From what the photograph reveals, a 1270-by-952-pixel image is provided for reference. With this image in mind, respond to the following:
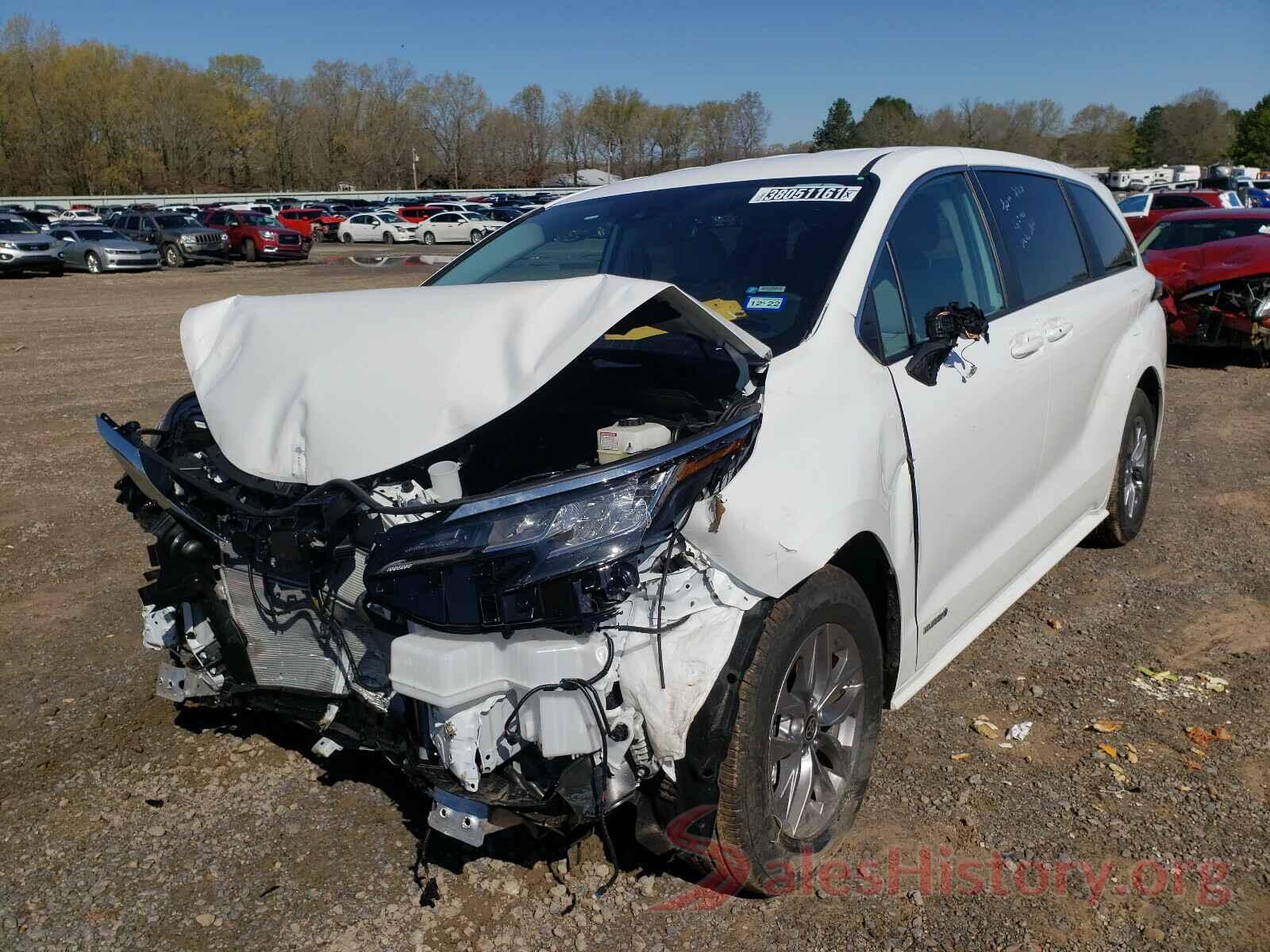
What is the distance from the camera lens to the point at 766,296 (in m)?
3.29

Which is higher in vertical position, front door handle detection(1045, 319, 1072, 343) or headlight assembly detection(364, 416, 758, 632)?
front door handle detection(1045, 319, 1072, 343)

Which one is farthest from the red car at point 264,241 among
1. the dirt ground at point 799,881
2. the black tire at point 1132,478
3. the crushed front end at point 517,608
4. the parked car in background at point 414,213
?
the crushed front end at point 517,608

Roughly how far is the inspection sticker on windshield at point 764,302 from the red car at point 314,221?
144 feet

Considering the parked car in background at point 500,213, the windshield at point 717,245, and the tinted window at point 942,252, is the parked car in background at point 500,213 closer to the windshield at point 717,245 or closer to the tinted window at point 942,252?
the windshield at point 717,245

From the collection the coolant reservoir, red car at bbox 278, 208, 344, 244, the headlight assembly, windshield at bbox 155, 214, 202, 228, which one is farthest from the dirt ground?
red car at bbox 278, 208, 344, 244

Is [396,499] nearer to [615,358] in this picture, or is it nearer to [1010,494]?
[615,358]

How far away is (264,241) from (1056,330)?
3397cm

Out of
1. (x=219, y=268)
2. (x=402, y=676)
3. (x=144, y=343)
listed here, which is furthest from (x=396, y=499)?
(x=219, y=268)

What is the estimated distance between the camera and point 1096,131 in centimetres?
12581

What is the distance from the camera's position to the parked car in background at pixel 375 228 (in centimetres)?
4594

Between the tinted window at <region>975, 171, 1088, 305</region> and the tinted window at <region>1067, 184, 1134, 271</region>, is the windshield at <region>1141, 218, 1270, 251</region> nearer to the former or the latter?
the tinted window at <region>1067, 184, 1134, 271</region>

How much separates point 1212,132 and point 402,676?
128983mm

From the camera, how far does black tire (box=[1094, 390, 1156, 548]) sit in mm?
5125

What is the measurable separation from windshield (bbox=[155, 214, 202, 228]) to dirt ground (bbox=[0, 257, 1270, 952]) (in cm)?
3128
